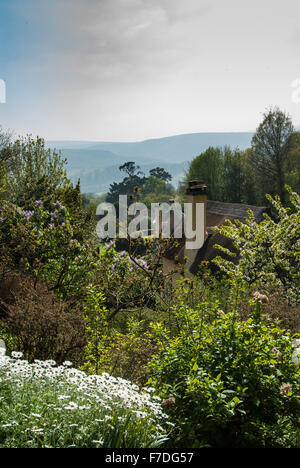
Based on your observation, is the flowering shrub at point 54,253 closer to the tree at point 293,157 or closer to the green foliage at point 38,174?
the green foliage at point 38,174

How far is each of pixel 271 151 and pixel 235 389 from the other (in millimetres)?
38303

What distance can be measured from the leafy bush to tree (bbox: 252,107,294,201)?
118ft

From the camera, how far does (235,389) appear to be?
11.4 feet

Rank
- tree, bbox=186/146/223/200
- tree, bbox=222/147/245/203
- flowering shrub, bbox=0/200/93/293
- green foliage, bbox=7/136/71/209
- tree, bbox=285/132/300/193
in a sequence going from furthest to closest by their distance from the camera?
1. tree, bbox=186/146/223/200
2. tree, bbox=222/147/245/203
3. tree, bbox=285/132/300/193
4. green foliage, bbox=7/136/71/209
5. flowering shrub, bbox=0/200/93/293

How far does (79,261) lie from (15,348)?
10.1 ft

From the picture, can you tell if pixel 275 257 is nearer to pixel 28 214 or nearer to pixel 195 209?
pixel 195 209

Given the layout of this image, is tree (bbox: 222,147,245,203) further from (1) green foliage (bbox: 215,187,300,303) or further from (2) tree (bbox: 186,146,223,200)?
(1) green foliage (bbox: 215,187,300,303)

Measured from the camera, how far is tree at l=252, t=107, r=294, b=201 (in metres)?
37.3

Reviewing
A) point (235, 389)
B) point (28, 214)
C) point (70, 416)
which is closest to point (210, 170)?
point (28, 214)

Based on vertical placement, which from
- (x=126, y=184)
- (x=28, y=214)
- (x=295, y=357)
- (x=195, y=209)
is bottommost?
(x=295, y=357)

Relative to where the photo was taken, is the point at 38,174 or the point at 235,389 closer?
the point at 235,389

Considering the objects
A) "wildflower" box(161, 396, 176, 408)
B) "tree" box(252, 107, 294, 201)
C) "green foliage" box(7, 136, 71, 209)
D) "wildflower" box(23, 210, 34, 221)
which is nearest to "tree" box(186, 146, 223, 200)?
"tree" box(252, 107, 294, 201)

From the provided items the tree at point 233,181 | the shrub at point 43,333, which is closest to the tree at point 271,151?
the tree at point 233,181

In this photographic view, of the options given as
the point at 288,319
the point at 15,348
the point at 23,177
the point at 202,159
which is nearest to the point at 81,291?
the point at 15,348
